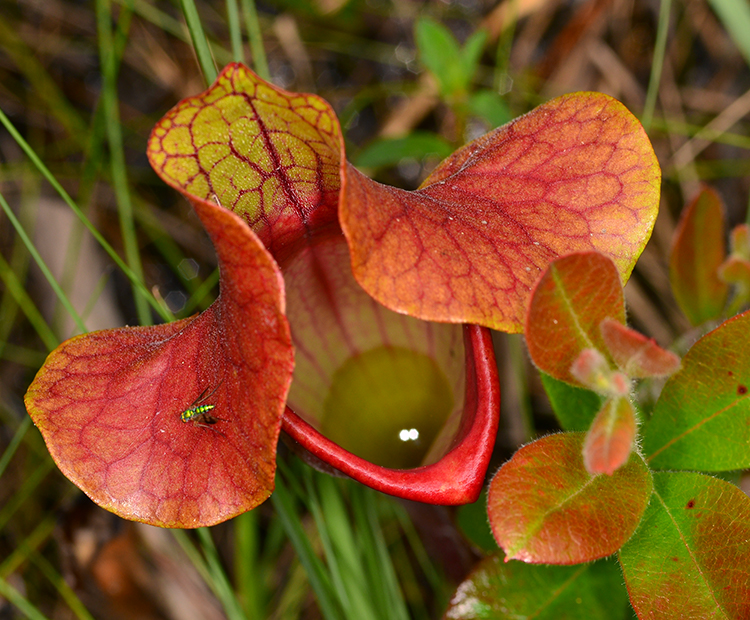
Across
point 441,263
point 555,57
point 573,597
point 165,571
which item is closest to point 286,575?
point 165,571

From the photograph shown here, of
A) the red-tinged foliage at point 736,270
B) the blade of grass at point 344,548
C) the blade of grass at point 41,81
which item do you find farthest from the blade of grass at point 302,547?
the blade of grass at point 41,81

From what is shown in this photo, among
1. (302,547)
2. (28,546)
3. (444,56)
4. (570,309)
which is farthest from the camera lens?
(28,546)

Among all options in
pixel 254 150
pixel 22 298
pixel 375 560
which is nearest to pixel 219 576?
pixel 375 560

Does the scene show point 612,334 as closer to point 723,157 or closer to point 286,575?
point 286,575

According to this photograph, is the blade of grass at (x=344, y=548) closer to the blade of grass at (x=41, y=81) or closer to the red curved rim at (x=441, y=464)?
the red curved rim at (x=441, y=464)

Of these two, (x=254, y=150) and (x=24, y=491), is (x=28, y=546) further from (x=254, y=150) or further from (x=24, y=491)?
(x=254, y=150)
